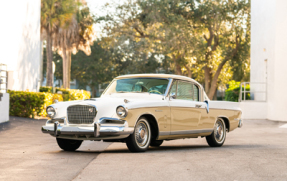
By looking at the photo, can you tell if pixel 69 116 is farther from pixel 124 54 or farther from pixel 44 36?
pixel 124 54

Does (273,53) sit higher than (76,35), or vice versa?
(76,35)

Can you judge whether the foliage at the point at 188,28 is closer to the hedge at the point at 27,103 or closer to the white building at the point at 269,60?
the white building at the point at 269,60

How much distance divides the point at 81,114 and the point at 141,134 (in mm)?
1250

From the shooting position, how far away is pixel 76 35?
4088 cm

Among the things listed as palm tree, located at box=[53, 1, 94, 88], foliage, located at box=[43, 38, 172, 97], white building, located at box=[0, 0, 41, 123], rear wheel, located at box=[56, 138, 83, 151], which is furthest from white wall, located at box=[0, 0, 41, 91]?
foliage, located at box=[43, 38, 172, 97]

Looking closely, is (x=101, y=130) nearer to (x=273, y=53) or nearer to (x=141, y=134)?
(x=141, y=134)

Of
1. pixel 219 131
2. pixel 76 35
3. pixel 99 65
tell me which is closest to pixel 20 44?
pixel 219 131

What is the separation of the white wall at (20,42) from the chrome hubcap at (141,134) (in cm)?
1238

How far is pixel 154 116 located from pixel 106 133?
1.24 m

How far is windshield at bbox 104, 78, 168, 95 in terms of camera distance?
1048 cm

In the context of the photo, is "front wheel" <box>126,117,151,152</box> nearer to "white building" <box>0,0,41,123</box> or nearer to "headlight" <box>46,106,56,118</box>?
"headlight" <box>46,106,56,118</box>

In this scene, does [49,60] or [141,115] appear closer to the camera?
[141,115]

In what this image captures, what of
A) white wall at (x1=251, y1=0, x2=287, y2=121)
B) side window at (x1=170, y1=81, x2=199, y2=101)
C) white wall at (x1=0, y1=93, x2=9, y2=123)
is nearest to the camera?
side window at (x1=170, y1=81, x2=199, y2=101)

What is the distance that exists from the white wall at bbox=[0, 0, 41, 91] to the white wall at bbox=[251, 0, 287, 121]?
1269 centimetres
